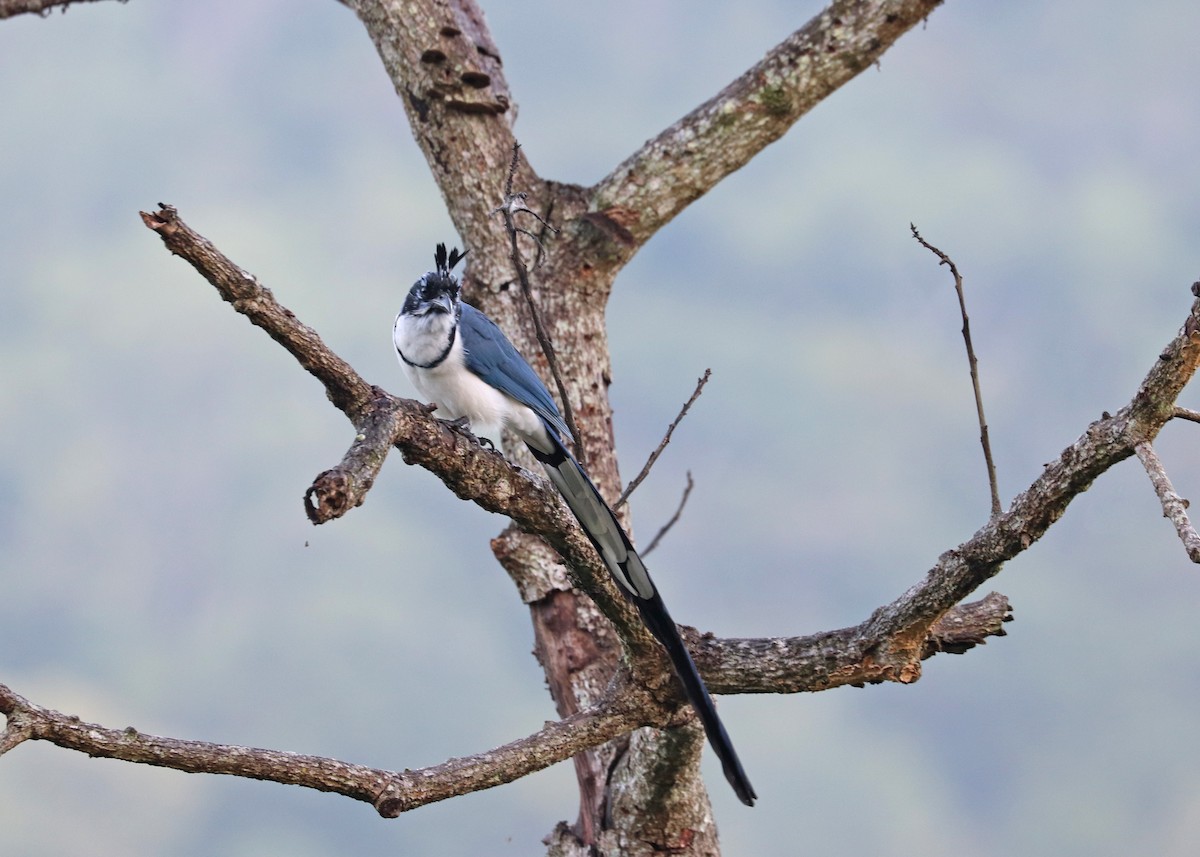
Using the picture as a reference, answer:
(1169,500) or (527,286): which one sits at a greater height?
(527,286)

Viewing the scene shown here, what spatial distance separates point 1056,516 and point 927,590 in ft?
1.33

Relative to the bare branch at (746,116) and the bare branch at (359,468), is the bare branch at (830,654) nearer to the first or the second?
→ the bare branch at (359,468)

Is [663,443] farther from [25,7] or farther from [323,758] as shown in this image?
[25,7]

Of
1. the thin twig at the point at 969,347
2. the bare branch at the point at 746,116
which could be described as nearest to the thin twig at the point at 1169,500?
the thin twig at the point at 969,347

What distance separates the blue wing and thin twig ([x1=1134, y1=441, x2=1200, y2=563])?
67.6 inches

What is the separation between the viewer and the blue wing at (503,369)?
3.82 meters

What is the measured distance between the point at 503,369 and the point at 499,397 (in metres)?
0.09

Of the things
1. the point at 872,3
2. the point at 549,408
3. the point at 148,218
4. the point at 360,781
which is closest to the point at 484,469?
the point at 549,408

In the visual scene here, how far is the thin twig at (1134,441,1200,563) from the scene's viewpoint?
2537mm

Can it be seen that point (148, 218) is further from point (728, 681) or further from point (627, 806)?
point (627, 806)

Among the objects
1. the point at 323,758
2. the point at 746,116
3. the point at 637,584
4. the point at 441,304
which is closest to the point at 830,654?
the point at 637,584

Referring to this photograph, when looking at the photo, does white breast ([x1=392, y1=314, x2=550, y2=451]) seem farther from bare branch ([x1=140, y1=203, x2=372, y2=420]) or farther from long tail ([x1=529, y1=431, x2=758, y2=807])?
bare branch ([x1=140, y1=203, x2=372, y2=420])

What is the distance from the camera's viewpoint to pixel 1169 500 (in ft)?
8.77

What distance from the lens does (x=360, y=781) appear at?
3176mm
